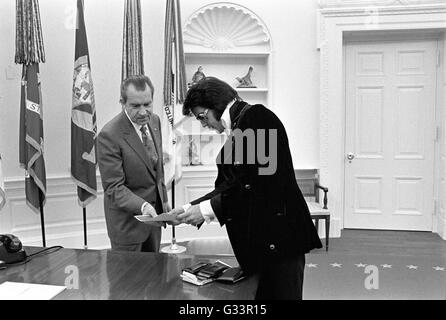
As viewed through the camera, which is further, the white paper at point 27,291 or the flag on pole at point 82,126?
the flag on pole at point 82,126

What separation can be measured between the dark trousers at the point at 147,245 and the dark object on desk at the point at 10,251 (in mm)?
555

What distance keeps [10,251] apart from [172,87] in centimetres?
262

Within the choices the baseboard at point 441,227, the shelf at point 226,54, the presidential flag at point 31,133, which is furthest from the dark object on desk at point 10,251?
the baseboard at point 441,227

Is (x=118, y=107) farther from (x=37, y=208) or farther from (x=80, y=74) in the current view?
(x=37, y=208)

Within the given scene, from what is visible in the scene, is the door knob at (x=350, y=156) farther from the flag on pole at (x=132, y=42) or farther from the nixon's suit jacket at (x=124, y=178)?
the nixon's suit jacket at (x=124, y=178)

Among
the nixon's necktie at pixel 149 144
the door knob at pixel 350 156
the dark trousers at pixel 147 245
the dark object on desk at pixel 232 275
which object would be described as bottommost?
the dark trousers at pixel 147 245

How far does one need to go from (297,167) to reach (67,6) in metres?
2.90

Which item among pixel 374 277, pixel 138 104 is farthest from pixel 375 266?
pixel 138 104

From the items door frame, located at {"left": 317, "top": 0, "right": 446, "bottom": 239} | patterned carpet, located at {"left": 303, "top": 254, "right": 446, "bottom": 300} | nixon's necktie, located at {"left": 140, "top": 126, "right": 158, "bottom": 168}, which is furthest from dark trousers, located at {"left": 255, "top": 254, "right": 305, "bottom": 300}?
door frame, located at {"left": 317, "top": 0, "right": 446, "bottom": 239}

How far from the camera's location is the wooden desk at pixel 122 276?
142 cm

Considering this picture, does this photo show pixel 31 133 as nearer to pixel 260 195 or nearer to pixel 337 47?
pixel 260 195

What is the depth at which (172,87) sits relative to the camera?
4.11 m

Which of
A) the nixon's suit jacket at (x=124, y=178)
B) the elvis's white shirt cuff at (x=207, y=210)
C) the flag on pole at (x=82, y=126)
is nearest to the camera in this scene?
the elvis's white shirt cuff at (x=207, y=210)
